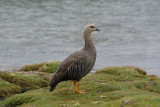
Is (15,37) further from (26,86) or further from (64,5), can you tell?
(64,5)

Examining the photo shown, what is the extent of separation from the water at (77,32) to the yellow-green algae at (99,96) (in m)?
8.85

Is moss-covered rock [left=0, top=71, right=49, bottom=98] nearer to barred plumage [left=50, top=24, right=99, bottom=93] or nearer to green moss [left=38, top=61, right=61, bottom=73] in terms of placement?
green moss [left=38, top=61, right=61, bottom=73]

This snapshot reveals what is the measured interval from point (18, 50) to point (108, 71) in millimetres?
15788

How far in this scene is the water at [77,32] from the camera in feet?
96.4

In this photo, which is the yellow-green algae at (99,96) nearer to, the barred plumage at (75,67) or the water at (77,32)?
the barred plumage at (75,67)

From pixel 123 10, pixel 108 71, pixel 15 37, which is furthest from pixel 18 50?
pixel 123 10

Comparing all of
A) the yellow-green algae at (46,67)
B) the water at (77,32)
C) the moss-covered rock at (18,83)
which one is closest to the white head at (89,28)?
the moss-covered rock at (18,83)

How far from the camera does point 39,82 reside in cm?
1703

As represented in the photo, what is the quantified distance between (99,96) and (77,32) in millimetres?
29928

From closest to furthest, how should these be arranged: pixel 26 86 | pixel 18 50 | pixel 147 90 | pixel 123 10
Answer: pixel 147 90 → pixel 26 86 → pixel 18 50 → pixel 123 10

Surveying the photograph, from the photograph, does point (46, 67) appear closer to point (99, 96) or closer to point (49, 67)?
point (49, 67)

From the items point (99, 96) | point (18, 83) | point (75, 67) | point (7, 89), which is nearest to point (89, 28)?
point (75, 67)

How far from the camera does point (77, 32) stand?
42.4m

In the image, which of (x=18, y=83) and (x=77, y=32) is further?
(x=77, y=32)
